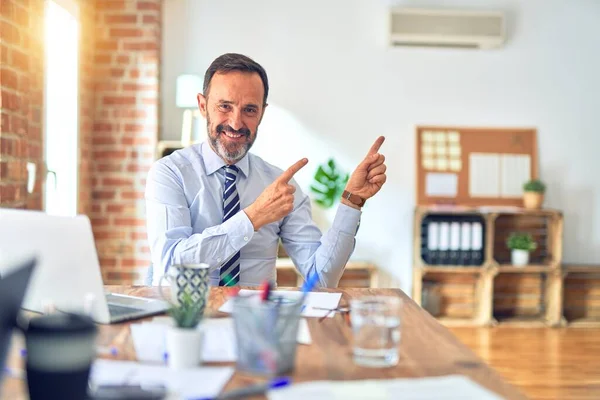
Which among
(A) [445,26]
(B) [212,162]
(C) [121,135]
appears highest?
(A) [445,26]

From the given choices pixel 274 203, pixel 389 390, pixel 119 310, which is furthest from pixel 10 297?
pixel 274 203

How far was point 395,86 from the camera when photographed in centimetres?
491

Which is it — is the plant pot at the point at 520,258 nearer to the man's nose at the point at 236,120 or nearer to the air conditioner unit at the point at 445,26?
the air conditioner unit at the point at 445,26

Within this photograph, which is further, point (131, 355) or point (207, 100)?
point (207, 100)

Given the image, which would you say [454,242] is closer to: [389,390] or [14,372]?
[389,390]

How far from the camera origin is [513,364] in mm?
3760

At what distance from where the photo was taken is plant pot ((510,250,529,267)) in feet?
15.7

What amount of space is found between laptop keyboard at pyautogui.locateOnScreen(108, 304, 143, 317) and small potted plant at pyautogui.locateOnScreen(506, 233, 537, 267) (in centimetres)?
386

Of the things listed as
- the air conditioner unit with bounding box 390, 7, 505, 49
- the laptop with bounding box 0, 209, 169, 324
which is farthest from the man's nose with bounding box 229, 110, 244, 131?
the air conditioner unit with bounding box 390, 7, 505, 49

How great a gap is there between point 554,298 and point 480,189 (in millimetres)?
940

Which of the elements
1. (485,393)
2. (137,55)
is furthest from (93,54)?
(485,393)

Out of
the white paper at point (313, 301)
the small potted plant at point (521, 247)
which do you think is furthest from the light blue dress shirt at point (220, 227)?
the small potted plant at point (521, 247)

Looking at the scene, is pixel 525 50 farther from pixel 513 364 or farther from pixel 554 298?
pixel 513 364

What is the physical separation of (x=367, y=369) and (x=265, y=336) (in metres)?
0.17
